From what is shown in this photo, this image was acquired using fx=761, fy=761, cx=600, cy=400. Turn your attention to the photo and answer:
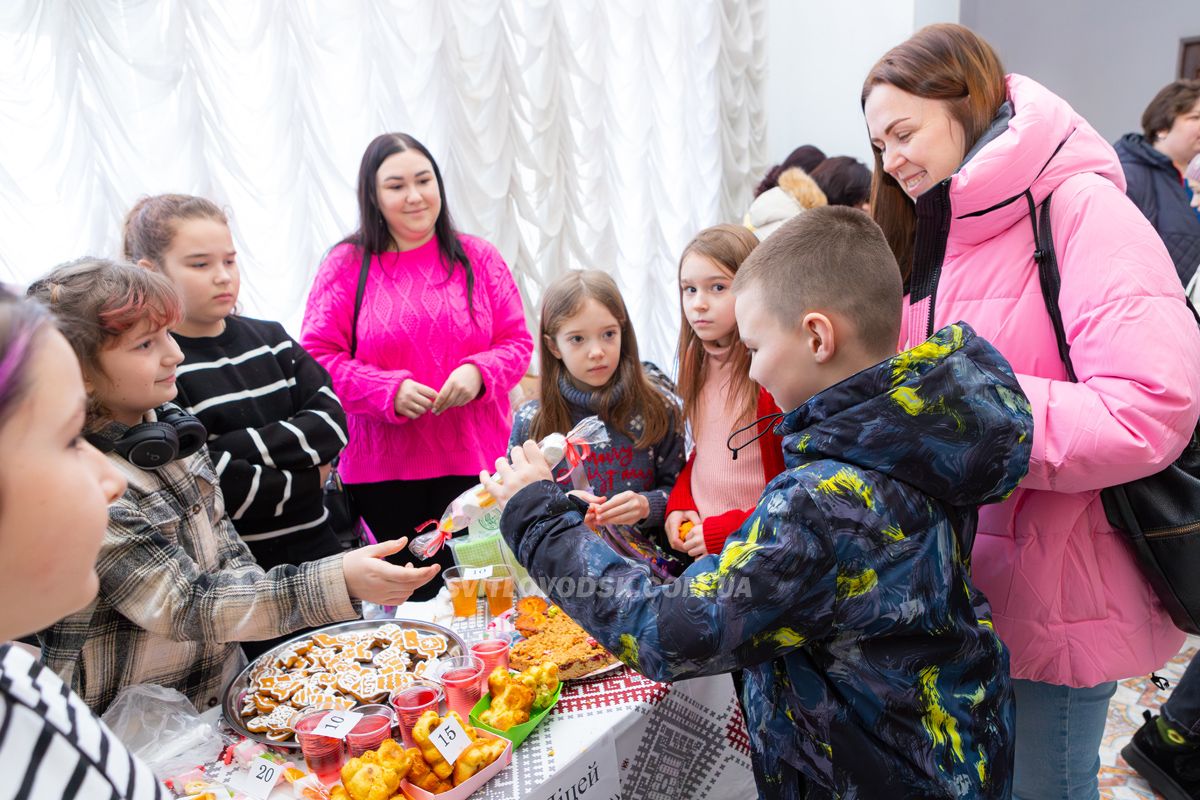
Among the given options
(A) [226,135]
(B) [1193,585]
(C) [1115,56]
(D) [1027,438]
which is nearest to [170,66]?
(A) [226,135]

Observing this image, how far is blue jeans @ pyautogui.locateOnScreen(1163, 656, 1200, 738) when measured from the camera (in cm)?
221

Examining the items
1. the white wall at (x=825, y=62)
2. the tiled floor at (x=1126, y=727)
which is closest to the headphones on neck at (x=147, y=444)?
the tiled floor at (x=1126, y=727)

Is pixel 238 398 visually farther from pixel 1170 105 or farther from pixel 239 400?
pixel 1170 105

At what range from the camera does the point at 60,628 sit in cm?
128

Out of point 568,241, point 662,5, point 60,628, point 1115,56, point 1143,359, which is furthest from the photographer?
point 1115,56

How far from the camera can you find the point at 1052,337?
4.33ft

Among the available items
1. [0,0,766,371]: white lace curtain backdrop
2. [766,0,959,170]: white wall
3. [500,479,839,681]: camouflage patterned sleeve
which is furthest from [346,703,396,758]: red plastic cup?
[766,0,959,170]: white wall

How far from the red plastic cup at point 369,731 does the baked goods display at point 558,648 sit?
0.87 ft

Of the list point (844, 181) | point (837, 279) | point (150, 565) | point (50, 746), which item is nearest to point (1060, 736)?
point (837, 279)

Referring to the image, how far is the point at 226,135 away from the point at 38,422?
246 centimetres

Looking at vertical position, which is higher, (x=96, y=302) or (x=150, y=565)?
(x=96, y=302)

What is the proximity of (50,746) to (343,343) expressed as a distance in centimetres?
200

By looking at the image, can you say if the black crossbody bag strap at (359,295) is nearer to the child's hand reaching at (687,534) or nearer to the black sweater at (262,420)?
the black sweater at (262,420)

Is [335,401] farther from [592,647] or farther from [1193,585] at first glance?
[1193,585]
